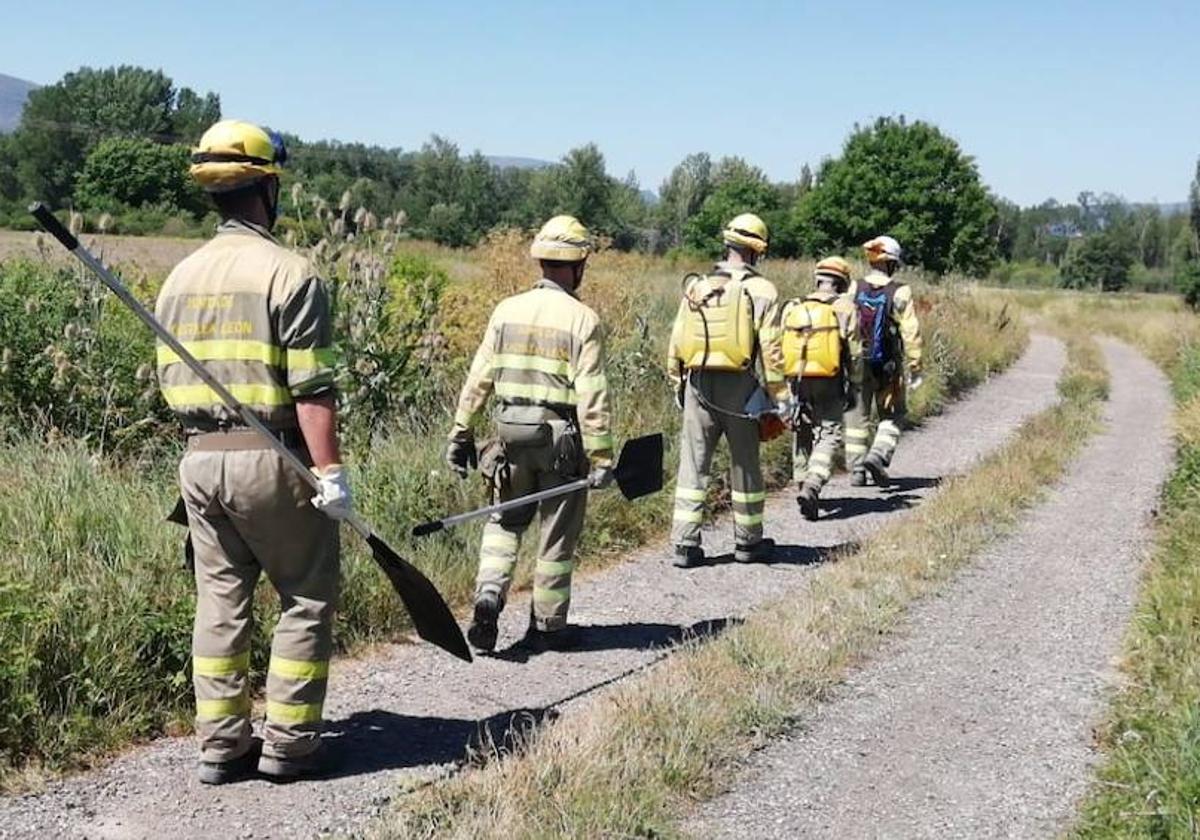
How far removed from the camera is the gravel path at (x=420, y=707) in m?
3.90

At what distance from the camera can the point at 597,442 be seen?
17.9ft

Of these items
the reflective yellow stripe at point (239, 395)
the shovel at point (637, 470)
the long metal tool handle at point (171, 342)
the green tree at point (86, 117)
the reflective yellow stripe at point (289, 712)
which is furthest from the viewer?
the green tree at point (86, 117)

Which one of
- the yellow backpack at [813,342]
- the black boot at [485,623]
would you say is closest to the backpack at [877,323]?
the yellow backpack at [813,342]

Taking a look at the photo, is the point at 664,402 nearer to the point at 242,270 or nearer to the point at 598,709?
the point at 598,709

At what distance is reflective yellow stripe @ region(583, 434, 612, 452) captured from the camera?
5.45 metres

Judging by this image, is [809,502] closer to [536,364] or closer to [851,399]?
[851,399]

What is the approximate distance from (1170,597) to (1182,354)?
75.3ft

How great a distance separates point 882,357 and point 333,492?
7.16 meters

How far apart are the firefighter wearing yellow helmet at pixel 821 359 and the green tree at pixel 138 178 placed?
4.74m

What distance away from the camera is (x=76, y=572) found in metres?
4.84

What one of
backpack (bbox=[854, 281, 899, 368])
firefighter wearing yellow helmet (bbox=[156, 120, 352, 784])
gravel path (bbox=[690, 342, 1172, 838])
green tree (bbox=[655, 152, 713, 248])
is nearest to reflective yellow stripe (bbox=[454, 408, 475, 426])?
firefighter wearing yellow helmet (bbox=[156, 120, 352, 784])

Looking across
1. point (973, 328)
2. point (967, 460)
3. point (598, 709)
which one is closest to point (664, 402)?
point (967, 460)

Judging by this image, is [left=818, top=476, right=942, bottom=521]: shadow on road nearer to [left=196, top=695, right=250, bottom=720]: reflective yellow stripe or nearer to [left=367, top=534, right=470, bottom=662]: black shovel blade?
[left=367, top=534, right=470, bottom=662]: black shovel blade

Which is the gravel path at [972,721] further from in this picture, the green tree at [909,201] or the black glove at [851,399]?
the green tree at [909,201]
